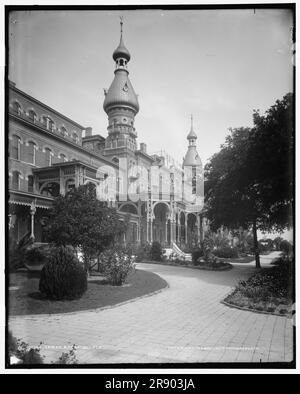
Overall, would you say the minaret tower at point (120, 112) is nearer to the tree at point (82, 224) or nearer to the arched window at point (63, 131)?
the arched window at point (63, 131)

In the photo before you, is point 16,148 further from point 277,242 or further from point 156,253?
point 277,242

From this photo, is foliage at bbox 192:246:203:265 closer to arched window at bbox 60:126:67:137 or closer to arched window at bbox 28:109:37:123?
arched window at bbox 28:109:37:123

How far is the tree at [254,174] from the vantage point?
12594 millimetres

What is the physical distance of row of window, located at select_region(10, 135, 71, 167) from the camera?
24078 mm

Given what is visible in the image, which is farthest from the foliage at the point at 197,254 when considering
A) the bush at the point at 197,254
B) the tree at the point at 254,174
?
the tree at the point at 254,174

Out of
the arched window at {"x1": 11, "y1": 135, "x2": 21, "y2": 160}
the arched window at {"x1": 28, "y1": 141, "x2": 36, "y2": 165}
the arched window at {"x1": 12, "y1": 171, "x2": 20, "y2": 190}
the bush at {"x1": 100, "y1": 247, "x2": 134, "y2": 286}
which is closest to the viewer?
the bush at {"x1": 100, "y1": 247, "x2": 134, "y2": 286}

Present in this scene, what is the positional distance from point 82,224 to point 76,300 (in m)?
3.95

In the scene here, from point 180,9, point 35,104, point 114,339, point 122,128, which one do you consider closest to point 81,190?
point 114,339

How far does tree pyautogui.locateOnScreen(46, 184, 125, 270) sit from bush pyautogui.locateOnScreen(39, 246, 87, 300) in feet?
11.0

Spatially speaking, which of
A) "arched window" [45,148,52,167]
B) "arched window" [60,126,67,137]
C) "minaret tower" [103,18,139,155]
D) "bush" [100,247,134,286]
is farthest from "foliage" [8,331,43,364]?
"minaret tower" [103,18,139,155]

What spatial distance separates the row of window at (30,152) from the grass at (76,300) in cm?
1335

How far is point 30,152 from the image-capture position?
26234mm

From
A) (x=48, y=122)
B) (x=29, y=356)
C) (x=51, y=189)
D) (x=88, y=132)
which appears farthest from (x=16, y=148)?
(x=88, y=132)
